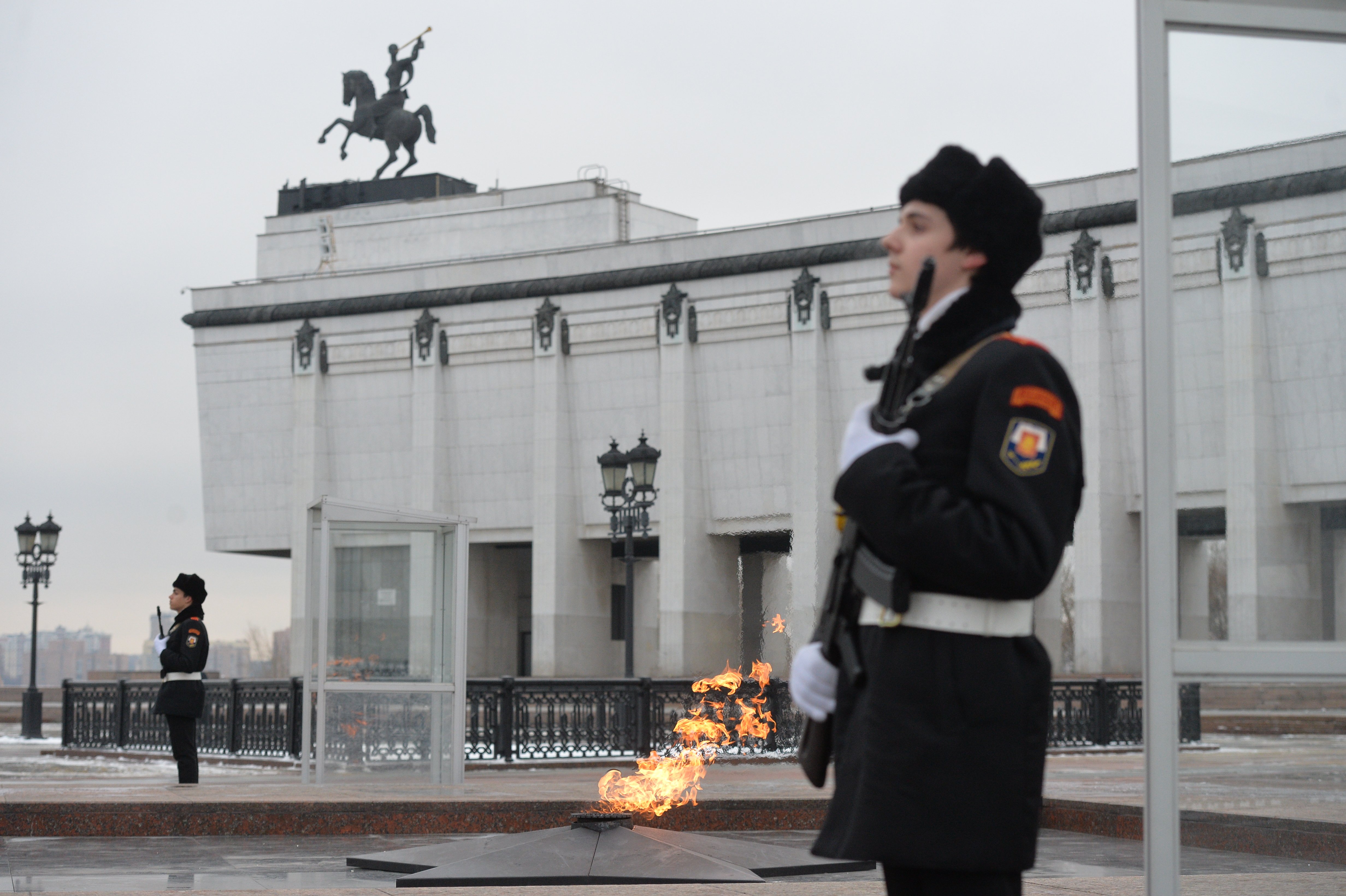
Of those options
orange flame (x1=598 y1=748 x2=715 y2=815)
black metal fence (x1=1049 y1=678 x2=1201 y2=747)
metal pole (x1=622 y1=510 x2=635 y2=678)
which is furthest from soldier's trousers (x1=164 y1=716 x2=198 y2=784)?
black metal fence (x1=1049 y1=678 x2=1201 y2=747)

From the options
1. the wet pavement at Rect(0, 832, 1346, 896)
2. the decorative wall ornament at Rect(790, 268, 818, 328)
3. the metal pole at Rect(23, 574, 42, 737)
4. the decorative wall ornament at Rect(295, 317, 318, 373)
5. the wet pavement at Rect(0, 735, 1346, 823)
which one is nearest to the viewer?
the wet pavement at Rect(0, 735, 1346, 823)

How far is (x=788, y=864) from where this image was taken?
8727 millimetres

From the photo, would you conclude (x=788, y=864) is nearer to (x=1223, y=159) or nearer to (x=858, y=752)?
(x=1223, y=159)

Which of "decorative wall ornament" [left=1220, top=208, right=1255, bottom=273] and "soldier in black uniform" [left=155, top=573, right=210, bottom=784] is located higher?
"decorative wall ornament" [left=1220, top=208, right=1255, bottom=273]

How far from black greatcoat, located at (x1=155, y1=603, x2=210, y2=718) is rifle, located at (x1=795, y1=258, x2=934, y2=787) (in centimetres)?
1189

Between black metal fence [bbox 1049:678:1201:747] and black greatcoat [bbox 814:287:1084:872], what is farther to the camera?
black metal fence [bbox 1049:678:1201:747]

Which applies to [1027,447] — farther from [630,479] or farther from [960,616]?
[630,479]

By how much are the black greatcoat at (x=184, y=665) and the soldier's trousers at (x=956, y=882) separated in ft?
39.7

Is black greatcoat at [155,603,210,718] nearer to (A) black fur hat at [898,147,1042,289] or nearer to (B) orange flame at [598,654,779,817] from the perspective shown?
(B) orange flame at [598,654,779,817]

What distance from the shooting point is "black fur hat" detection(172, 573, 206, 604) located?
14.2 m

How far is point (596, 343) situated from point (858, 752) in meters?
44.8

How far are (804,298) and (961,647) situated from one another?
41.8 m

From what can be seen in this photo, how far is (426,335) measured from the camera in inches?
1950

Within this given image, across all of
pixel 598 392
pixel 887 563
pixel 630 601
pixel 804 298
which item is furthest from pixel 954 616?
pixel 598 392
